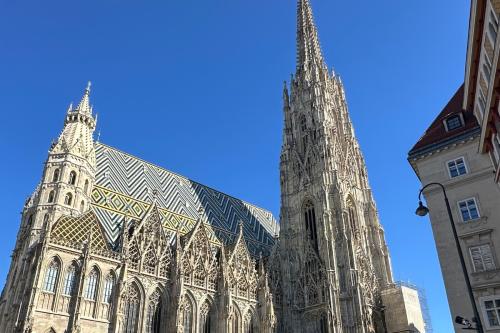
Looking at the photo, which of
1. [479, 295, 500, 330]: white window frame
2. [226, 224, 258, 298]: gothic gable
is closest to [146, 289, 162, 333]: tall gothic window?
[226, 224, 258, 298]: gothic gable

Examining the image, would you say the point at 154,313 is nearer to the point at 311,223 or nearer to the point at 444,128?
the point at 311,223

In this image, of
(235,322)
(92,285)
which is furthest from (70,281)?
(235,322)

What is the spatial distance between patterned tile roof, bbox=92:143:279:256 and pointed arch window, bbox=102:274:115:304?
3418 mm

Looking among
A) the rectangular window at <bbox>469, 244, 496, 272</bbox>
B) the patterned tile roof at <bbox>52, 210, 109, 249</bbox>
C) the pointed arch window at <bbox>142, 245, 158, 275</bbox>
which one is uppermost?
the patterned tile roof at <bbox>52, 210, 109, 249</bbox>

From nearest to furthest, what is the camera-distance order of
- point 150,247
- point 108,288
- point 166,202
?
A: point 108,288, point 150,247, point 166,202

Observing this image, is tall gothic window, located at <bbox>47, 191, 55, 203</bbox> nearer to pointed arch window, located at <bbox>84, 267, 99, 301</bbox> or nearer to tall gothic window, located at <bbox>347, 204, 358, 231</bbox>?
pointed arch window, located at <bbox>84, 267, 99, 301</bbox>

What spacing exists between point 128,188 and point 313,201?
1745 centimetres

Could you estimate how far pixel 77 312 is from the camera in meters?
23.7

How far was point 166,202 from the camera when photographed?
37750 millimetres

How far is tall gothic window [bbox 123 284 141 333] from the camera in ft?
86.7

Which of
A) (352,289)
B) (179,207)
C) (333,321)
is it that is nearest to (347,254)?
(352,289)

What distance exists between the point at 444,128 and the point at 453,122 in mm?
578

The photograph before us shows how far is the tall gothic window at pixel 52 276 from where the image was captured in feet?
77.5

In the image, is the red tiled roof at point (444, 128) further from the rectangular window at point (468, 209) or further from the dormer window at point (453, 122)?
the rectangular window at point (468, 209)
